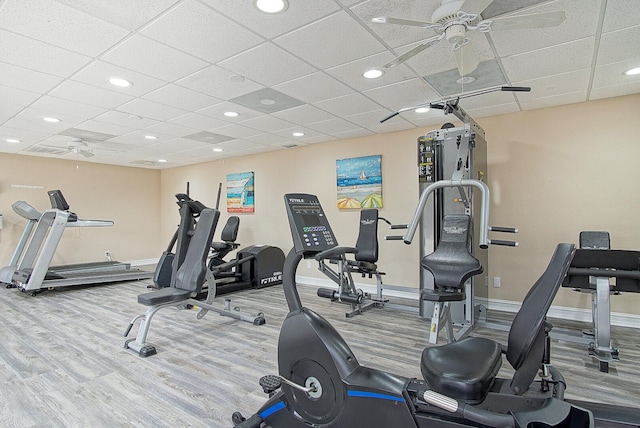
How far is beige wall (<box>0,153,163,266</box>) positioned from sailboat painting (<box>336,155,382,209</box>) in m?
5.74

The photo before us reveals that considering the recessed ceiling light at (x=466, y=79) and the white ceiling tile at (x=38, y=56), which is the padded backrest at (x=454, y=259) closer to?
the recessed ceiling light at (x=466, y=79)

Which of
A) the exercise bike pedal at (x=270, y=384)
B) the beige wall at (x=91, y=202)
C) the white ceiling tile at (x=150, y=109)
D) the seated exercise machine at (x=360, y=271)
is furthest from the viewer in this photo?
the beige wall at (x=91, y=202)

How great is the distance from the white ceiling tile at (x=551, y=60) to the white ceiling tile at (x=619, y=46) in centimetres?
7

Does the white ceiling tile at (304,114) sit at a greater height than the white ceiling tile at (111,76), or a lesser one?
greater

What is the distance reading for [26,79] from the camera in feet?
10.3

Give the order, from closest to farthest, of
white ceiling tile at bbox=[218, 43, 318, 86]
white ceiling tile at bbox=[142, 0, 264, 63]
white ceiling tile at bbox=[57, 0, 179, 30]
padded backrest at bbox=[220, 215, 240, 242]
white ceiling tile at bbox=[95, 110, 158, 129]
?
1. white ceiling tile at bbox=[57, 0, 179, 30]
2. white ceiling tile at bbox=[142, 0, 264, 63]
3. white ceiling tile at bbox=[218, 43, 318, 86]
4. white ceiling tile at bbox=[95, 110, 158, 129]
5. padded backrest at bbox=[220, 215, 240, 242]

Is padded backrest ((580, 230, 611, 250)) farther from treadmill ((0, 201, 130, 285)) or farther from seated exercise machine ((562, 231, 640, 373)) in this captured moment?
treadmill ((0, 201, 130, 285))

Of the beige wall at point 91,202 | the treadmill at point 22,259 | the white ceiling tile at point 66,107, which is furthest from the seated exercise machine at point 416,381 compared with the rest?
the beige wall at point 91,202

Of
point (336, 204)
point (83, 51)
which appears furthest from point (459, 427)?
point (336, 204)

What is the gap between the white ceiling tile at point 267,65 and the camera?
269 cm

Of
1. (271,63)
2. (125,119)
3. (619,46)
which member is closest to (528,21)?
(619,46)

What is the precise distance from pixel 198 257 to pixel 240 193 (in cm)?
379

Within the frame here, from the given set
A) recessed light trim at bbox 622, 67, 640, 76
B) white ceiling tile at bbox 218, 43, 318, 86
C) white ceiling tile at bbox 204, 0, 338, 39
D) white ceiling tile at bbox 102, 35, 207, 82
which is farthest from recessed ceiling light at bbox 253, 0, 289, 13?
recessed light trim at bbox 622, 67, 640, 76

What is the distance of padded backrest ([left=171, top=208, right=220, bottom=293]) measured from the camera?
3402mm
